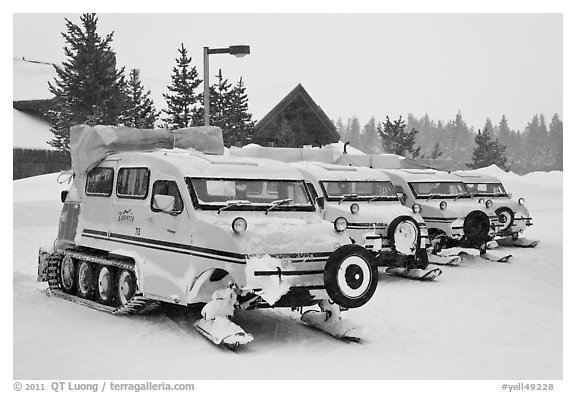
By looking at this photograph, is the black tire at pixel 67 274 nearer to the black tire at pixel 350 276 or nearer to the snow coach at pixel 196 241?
the snow coach at pixel 196 241

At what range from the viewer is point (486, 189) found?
62.2ft

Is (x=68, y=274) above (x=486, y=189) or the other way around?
the other way around

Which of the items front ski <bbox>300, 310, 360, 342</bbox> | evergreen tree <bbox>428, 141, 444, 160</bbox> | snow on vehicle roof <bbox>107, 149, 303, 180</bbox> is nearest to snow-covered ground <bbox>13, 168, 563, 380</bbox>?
front ski <bbox>300, 310, 360, 342</bbox>

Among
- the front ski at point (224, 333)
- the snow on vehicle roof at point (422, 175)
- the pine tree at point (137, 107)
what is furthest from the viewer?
the pine tree at point (137, 107)

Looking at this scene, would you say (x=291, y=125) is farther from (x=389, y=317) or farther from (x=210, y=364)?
(x=210, y=364)

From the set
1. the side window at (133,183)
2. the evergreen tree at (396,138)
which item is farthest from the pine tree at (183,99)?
the evergreen tree at (396,138)

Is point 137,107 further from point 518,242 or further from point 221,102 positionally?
point 518,242

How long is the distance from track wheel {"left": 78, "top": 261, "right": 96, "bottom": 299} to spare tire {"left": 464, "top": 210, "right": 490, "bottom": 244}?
27.3 ft

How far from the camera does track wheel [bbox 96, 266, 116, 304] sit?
1023 cm

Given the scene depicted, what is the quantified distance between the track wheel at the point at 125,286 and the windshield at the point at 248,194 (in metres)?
1.70

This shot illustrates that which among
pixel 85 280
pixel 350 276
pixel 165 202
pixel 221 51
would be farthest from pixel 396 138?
pixel 350 276

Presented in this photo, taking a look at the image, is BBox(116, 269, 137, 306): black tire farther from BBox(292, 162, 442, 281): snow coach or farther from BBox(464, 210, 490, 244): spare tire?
BBox(464, 210, 490, 244): spare tire

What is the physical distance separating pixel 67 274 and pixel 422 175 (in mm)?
9139

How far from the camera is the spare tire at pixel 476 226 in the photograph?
15.3 m
